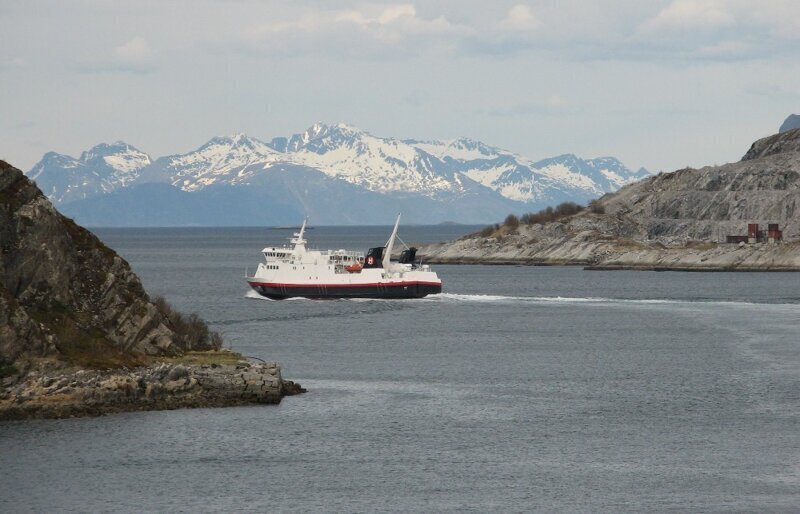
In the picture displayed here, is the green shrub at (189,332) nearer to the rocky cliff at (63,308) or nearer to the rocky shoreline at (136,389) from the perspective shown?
the rocky cliff at (63,308)

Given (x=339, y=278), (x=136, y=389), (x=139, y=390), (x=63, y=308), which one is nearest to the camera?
(x=136, y=389)

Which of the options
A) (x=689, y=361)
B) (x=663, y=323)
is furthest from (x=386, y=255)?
(x=689, y=361)

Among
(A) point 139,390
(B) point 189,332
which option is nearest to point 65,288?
(A) point 139,390

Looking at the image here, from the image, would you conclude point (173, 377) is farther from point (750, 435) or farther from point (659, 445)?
point (750, 435)

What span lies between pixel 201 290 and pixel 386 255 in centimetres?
2481

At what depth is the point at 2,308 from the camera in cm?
5294

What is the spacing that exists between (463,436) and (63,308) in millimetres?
18301

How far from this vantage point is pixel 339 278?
136750 mm

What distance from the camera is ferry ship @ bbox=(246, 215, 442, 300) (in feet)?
449

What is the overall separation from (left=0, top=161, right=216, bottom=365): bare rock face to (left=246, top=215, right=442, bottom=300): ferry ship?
251 ft

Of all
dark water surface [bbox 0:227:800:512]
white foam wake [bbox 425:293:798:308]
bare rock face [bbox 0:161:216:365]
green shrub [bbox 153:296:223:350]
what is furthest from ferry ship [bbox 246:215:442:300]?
bare rock face [bbox 0:161:216:365]

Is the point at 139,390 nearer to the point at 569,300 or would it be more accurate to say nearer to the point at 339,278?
the point at 569,300

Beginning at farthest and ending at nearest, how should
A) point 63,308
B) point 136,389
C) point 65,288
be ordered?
point 65,288 < point 63,308 < point 136,389

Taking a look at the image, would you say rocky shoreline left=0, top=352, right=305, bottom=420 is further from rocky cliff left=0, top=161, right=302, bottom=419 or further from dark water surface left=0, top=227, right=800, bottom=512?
dark water surface left=0, top=227, right=800, bottom=512
